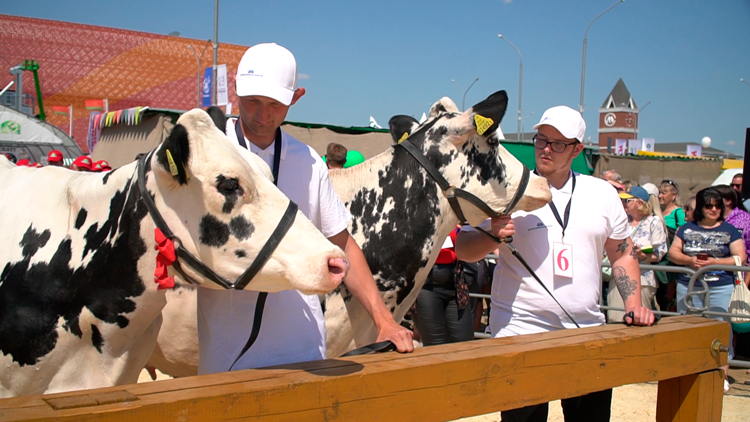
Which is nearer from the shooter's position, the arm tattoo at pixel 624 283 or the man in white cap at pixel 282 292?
the man in white cap at pixel 282 292

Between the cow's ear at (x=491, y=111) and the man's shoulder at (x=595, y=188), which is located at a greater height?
the cow's ear at (x=491, y=111)

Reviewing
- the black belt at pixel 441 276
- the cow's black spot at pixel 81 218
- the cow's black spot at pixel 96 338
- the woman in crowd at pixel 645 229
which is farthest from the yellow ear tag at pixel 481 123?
the woman in crowd at pixel 645 229

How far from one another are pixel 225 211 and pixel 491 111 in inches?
74.7

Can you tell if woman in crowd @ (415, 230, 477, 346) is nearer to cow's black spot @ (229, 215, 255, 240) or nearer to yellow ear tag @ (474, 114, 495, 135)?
yellow ear tag @ (474, 114, 495, 135)

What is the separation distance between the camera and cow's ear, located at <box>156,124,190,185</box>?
183 cm

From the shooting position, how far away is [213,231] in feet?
6.23

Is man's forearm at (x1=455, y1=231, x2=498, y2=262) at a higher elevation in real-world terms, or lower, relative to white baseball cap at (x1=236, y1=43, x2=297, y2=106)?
lower

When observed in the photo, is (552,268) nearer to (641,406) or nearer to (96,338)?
(96,338)

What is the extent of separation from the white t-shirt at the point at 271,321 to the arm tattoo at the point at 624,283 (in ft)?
5.81

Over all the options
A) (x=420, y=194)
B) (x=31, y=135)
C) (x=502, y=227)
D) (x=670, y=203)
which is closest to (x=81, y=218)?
(x=420, y=194)

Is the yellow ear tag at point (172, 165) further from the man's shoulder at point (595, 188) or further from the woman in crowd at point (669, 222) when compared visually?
the woman in crowd at point (669, 222)

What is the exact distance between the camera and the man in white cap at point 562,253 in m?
3.03

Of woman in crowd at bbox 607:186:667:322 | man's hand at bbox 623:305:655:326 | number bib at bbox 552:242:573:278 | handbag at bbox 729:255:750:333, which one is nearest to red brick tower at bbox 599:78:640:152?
A: woman in crowd at bbox 607:186:667:322

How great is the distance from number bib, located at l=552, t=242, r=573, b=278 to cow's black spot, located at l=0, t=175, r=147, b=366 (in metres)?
2.02
